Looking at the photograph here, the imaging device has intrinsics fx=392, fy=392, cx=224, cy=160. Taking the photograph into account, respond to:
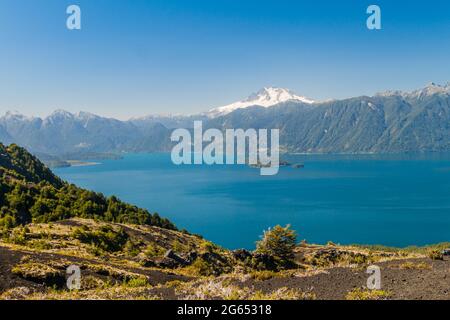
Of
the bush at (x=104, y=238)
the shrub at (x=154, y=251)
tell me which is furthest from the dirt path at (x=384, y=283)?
the bush at (x=104, y=238)

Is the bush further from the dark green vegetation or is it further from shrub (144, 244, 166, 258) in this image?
the dark green vegetation

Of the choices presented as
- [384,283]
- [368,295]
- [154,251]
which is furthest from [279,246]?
[368,295]

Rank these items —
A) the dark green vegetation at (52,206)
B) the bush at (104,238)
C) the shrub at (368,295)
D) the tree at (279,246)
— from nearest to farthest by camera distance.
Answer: the shrub at (368,295) → the tree at (279,246) → the bush at (104,238) → the dark green vegetation at (52,206)

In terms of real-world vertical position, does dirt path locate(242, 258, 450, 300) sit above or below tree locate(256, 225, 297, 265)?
above

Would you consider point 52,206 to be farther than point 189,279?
Yes

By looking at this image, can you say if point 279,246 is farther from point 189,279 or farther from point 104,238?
point 104,238

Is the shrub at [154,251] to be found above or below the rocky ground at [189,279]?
below

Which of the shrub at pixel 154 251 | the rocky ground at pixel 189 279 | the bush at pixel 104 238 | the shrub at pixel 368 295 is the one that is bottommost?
the shrub at pixel 154 251

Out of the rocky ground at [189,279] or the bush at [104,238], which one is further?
the bush at [104,238]

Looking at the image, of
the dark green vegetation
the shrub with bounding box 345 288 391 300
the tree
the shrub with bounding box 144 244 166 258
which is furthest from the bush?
the shrub with bounding box 345 288 391 300

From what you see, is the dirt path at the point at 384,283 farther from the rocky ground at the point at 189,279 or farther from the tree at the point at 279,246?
the tree at the point at 279,246
